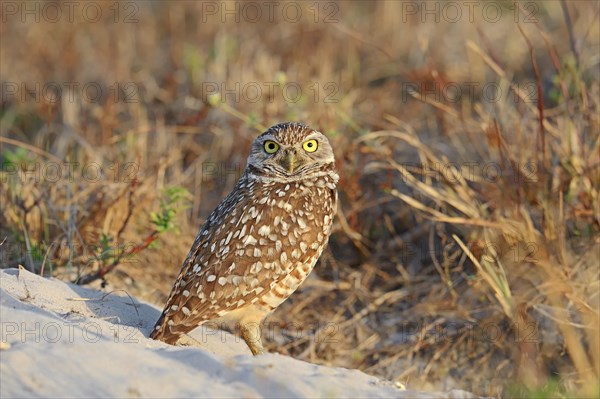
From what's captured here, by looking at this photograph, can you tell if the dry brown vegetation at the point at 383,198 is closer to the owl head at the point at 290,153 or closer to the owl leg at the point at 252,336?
the owl head at the point at 290,153

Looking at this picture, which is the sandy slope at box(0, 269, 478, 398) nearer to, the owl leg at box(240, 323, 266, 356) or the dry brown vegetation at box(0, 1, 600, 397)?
the owl leg at box(240, 323, 266, 356)

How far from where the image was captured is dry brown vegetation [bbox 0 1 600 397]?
19.5 ft

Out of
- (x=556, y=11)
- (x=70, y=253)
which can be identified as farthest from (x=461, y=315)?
(x=556, y=11)

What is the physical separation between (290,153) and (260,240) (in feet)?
1.84

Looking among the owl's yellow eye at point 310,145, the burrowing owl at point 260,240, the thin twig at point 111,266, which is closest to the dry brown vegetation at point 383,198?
the thin twig at point 111,266

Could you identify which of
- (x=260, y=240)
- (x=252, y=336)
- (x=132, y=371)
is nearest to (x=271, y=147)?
Answer: (x=260, y=240)

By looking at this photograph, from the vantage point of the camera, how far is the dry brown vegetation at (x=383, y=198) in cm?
594

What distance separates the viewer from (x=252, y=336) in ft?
16.6

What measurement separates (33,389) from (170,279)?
313 centimetres

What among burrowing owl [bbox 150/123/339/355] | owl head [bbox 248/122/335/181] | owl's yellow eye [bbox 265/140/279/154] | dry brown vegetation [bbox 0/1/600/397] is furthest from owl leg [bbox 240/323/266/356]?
dry brown vegetation [bbox 0/1/600/397]

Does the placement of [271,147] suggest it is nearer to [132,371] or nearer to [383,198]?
[132,371]

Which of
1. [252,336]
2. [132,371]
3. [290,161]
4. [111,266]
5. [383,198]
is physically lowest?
[252,336]

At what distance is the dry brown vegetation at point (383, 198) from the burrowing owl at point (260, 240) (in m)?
0.97

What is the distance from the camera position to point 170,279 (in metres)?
6.66
